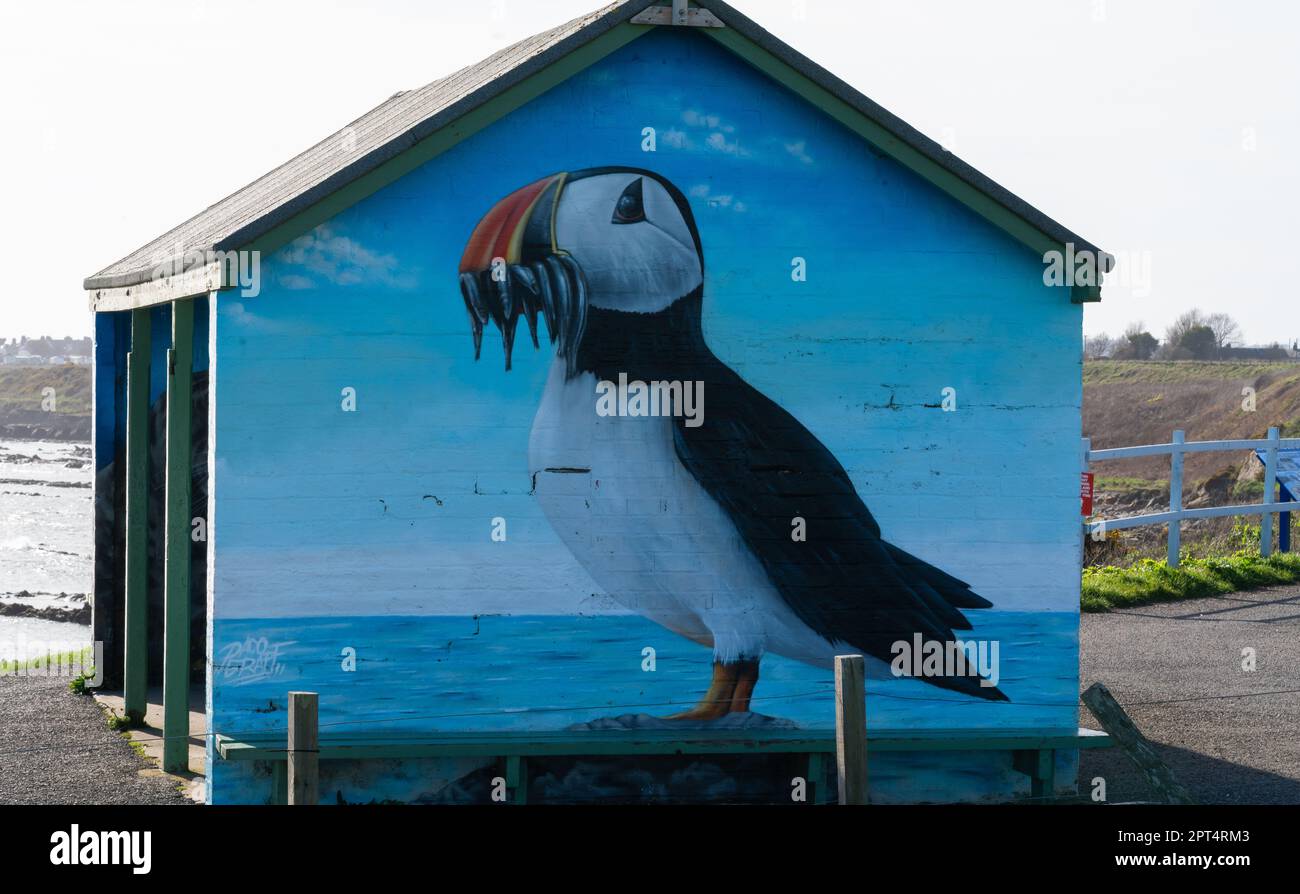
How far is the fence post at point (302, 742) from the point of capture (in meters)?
7.60

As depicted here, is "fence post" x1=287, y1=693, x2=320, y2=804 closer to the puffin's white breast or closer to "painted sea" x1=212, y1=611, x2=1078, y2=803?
"painted sea" x1=212, y1=611, x2=1078, y2=803

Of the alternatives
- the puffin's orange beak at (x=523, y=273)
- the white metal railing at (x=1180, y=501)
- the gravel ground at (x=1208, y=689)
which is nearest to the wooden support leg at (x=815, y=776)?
the gravel ground at (x=1208, y=689)

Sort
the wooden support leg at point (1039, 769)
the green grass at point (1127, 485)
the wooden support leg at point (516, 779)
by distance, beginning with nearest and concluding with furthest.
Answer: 1. the wooden support leg at point (516, 779)
2. the wooden support leg at point (1039, 769)
3. the green grass at point (1127, 485)

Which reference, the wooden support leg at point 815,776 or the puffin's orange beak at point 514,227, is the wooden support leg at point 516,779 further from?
the puffin's orange beak at point 514,227

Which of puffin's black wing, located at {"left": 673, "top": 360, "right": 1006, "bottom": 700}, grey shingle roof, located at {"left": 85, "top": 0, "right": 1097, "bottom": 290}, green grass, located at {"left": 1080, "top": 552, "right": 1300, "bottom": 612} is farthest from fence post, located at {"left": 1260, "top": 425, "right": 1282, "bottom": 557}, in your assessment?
puffin's black wing, located at {"left": 673, "top": 360, "right": 1006, "bottom": 700}

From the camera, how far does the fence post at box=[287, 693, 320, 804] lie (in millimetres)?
7602

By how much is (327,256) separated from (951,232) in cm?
390

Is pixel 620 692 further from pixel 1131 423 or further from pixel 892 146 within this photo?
pixel 1131 423

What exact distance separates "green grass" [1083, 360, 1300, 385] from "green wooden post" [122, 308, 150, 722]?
164ft

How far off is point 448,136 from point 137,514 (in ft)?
15.6

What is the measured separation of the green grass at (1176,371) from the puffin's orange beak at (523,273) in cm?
5083
